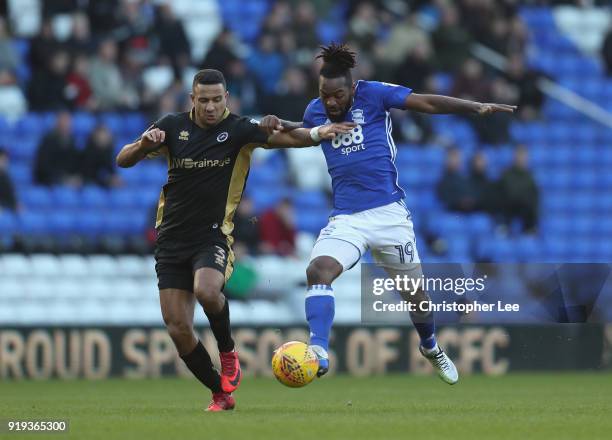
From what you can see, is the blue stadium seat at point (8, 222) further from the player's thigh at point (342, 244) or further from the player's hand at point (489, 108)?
the player's hand at point (489, 108)

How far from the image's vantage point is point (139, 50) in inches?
754

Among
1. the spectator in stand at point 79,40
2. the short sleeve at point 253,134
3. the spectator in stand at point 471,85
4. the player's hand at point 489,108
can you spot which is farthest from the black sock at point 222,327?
the spectator in stand at point 471,85

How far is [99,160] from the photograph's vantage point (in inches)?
675

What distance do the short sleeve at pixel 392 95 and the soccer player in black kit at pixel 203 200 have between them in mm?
533

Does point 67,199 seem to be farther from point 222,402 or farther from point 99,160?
point 222,402

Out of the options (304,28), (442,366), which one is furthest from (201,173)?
(304,28)

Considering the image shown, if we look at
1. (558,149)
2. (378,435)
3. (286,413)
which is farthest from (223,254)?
(558,149)

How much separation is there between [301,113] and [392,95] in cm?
839

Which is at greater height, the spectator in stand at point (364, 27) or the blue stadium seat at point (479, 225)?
the spectator in stand at point (364, 27)

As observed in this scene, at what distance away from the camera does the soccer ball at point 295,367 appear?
8703mm

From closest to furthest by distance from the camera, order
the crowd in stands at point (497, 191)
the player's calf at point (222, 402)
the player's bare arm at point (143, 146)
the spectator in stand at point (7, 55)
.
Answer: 1. the player's bare arm at point (143, 146)
2. the player's calf at point (222, 402)
3. the crowd in stands at point (497, 191)
4. the spectator in stand at point (7, 55)

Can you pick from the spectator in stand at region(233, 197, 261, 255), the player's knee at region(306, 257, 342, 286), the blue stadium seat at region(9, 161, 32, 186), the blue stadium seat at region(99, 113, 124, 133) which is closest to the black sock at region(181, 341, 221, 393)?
the player's knee at region(306, 257, 342, 286)

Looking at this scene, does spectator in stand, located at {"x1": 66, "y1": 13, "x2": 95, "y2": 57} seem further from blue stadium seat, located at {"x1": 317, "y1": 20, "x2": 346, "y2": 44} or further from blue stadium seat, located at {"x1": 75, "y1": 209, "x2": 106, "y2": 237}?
blue stadium seat, located at {"x1": 317, "y1": 20, "x2": 346, "y2": 44}
